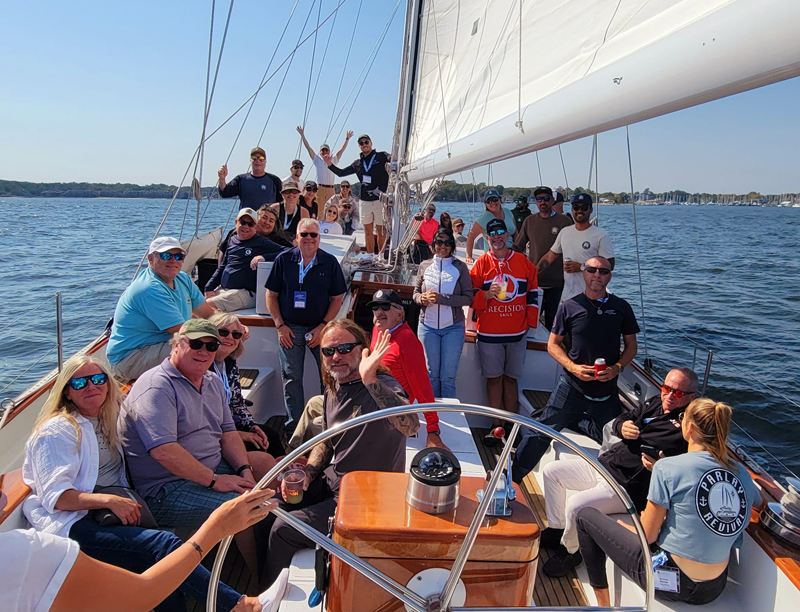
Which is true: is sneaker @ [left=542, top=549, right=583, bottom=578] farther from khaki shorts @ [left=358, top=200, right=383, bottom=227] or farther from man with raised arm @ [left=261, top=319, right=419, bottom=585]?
khaki shorts @ [left=358, top=200, right=383, bottom=227]

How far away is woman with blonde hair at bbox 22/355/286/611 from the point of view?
6.74 ft

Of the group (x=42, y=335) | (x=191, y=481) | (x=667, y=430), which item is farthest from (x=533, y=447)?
(x=42, y=335)

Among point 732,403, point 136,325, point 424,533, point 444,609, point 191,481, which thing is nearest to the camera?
point 444,609

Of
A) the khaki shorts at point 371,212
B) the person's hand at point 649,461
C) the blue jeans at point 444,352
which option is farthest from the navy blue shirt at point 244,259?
the khaki shorts at point 371,212

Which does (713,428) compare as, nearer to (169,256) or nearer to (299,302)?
(299,302)

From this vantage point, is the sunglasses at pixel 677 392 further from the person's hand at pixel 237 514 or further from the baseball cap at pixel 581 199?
the baseball cap at pixel 581 199

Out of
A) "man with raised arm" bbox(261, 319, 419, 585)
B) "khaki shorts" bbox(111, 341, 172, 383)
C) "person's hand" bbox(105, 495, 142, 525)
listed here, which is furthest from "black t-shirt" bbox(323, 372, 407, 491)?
"khaki shorts" bbox(111, 341, 172, 383)

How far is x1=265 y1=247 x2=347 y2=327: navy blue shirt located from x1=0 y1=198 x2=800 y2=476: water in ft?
4.16

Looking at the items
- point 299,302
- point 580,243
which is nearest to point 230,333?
point 299,302

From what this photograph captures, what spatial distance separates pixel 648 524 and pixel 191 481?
180 cm

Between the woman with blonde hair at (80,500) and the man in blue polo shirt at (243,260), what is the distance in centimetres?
243

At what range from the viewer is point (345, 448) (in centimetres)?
235

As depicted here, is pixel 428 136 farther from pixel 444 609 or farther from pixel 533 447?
pixel 444 609

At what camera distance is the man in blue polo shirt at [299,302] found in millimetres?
3912
